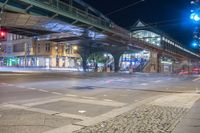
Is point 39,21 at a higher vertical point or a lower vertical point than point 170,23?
lower

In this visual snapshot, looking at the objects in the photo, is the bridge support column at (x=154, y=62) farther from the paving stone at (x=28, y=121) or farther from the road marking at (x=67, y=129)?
the road marking at (x=67, y=129)

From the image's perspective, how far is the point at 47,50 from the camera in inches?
3898

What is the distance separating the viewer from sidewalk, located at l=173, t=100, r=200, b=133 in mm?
8312

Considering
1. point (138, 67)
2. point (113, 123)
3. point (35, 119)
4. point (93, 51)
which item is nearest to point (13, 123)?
point (35, 119)

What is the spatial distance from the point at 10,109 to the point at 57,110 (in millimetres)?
1699

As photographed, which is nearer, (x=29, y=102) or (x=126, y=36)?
(x=29, y=102)

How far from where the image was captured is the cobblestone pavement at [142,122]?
8141 millimetres

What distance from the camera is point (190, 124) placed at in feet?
30.1

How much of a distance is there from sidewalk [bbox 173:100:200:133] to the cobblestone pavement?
0.66ft

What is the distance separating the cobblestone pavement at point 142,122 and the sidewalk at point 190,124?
20cm

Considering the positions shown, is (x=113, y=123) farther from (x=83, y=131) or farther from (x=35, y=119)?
(x=35, y=119)

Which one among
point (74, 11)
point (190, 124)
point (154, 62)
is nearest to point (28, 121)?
point (190, 124)

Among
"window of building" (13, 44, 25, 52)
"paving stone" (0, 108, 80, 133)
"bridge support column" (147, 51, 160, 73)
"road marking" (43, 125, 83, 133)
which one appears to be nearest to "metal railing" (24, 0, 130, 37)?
"paving stone" (0, 108, 80, 133)

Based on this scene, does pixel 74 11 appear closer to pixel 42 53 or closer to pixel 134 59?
pixel 42 53
